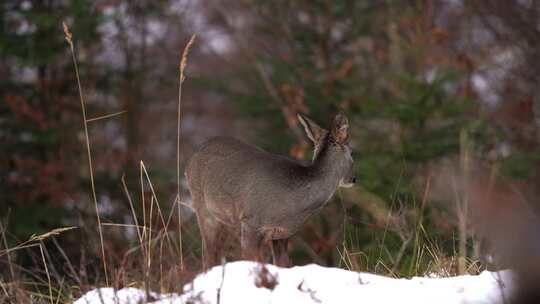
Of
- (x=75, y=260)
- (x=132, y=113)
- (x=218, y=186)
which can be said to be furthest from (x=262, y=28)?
(x=218, y=186)

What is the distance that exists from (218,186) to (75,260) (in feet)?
25.2

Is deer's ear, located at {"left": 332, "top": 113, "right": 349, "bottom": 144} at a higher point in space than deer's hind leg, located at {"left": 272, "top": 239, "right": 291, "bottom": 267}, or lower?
higher

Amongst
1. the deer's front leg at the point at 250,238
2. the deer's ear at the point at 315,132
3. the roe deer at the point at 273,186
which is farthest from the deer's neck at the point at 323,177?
the deer's front leg at the point at 250,238

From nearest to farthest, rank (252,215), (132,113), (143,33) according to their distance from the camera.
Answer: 1. (252,215)
2. (132,113)
3. (143,33)

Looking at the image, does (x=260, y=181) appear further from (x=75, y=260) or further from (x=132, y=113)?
(x=132, y=113)

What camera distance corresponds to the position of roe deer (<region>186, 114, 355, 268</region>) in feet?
18.1

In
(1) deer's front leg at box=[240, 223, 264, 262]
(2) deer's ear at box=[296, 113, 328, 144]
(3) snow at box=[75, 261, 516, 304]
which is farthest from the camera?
(2) deer's ear at box=[296, 113, 328, 144]

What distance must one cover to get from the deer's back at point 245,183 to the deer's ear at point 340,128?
11.7 inches

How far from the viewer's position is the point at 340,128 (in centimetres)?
567

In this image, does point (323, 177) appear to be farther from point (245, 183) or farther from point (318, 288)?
point (318, 288)

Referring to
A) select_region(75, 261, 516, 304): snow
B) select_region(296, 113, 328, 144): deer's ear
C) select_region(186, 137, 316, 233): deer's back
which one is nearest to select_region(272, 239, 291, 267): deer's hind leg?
select_region(186, 137, 316, 233): deer's back

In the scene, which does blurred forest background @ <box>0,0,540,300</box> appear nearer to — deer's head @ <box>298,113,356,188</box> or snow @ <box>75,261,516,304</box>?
deer's head @ <box>298,113,356,188</box>

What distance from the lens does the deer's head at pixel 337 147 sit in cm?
565

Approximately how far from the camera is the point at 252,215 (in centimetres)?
554
